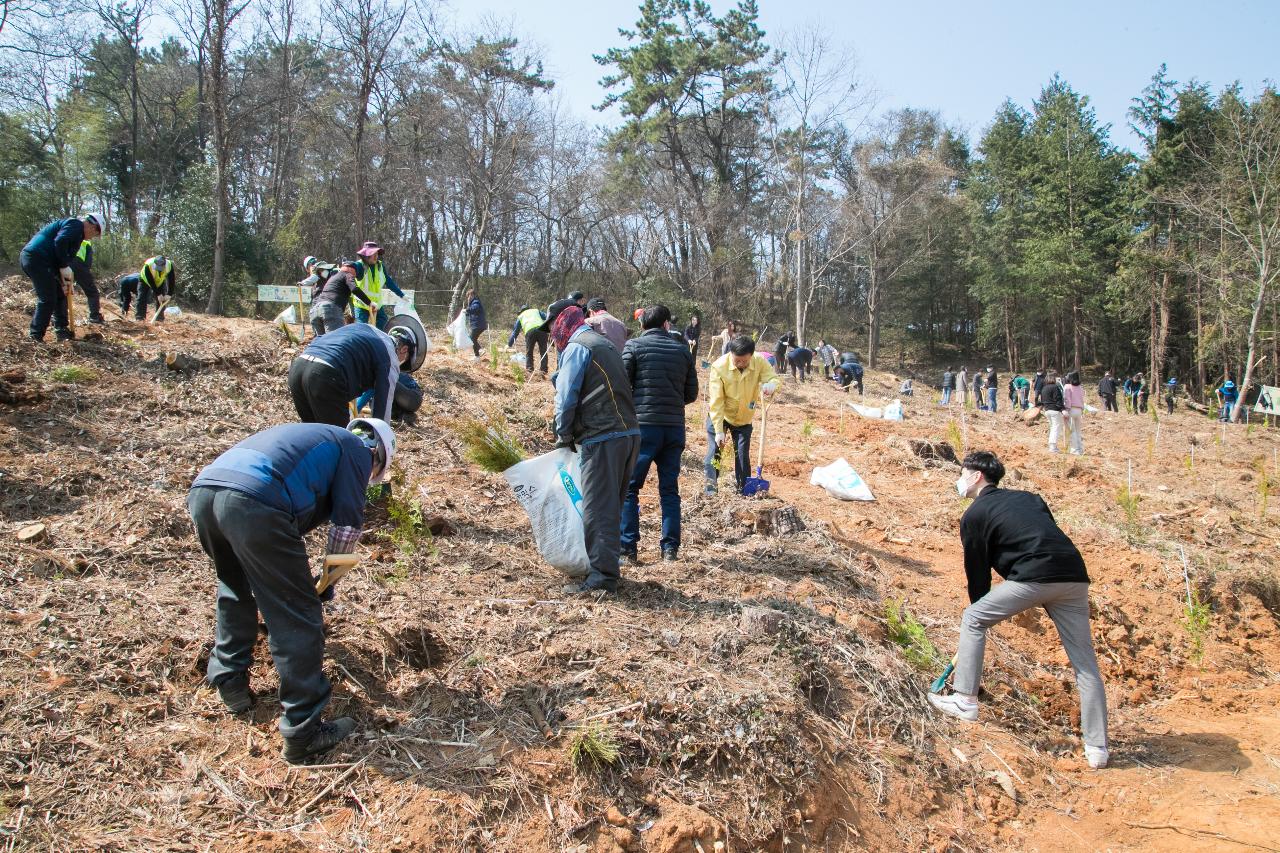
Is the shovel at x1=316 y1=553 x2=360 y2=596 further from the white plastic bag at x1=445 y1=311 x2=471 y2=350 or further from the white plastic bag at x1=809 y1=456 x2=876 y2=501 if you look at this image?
the white plastic bag at x1=445 y1=311 x2=471 y2=350

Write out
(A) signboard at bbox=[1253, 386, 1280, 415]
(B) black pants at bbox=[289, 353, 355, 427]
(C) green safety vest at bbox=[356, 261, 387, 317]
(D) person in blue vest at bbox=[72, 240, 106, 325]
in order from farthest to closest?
(A) signboard at bbox=[1253, 386, 1280, 415]
(C) green safety vest at bbox=[356, 261, 387, 317]
(D) person in blue vest at bbox=[72, 240, 106, 325]
(B) black pants at bbox=[289, 353, 355, 427]

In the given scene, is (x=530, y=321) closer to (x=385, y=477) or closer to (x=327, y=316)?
(x=327, y=316)

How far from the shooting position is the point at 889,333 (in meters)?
43.0

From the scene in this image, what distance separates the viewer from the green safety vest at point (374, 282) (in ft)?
26.1

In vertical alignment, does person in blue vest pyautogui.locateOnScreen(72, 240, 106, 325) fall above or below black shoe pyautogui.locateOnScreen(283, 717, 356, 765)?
above

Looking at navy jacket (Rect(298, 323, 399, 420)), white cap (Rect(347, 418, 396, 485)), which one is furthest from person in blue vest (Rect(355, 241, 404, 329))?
white cap (Rect(347, 418, 396, 485))

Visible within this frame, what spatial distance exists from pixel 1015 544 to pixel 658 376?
7.68ft

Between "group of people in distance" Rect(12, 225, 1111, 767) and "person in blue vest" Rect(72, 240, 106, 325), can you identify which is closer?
"group of people in distance" Rect(12, 225, 1111, 767)

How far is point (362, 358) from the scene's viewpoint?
432cm

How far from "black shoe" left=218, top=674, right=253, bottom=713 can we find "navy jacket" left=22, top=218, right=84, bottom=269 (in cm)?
580

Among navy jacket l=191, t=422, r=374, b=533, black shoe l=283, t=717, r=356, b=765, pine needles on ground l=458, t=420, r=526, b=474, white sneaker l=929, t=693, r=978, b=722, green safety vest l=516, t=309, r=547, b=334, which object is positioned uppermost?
green safety vest l=516, t=309, r=547, b=334

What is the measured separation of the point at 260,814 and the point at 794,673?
7.59 feet

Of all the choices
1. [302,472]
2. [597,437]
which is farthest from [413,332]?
[302,472]

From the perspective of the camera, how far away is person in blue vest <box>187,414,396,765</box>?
2.63 metres
